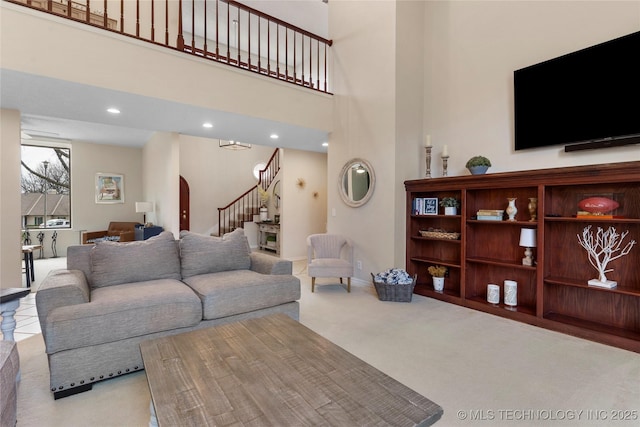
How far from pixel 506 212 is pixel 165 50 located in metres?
4.26

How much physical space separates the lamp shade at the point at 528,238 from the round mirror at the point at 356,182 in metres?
1.91

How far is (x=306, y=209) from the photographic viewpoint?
6992mm

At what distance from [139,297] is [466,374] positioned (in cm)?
240

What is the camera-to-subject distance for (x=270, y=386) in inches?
49.3

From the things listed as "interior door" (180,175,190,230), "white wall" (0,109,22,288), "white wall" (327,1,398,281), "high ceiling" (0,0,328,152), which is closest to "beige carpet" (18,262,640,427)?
"white wall" (327,1,398,281)

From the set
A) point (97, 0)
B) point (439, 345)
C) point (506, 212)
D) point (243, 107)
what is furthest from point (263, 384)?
point (97, 0)

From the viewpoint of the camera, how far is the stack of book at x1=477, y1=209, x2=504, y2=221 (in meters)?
3.36

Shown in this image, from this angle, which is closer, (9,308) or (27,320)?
(9,308)

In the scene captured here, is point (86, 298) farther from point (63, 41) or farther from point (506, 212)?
point (506, 212)

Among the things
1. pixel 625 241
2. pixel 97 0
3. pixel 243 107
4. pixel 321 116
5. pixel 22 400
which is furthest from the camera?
pixel 97 0

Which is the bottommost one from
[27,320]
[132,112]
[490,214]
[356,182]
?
[27,320]

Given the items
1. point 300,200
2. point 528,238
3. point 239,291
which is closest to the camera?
point 239,291

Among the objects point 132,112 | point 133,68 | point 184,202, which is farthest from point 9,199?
point 184,202

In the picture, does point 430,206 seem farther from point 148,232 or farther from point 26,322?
point 148,232
